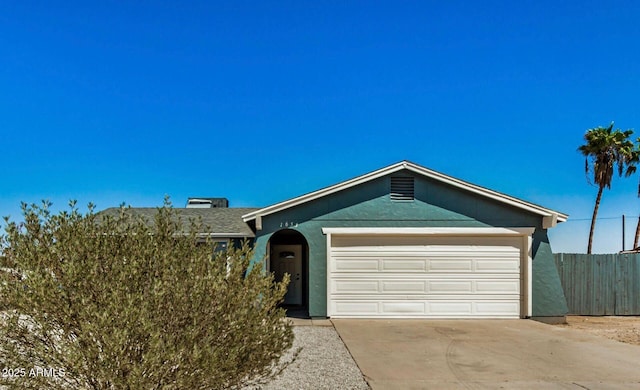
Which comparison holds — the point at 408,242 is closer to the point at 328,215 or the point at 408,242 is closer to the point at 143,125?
the point at 328,215

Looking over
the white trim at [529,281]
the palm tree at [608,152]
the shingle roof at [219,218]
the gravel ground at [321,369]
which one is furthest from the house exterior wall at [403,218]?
the palm tree at [608,152]

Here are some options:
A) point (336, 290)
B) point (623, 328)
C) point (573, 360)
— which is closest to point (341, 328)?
point (336, 290)

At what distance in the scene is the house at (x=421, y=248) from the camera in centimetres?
1295

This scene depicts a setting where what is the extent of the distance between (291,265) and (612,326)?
33.6 ft

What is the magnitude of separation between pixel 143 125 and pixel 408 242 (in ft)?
38.8

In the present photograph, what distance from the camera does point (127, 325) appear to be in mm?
3252

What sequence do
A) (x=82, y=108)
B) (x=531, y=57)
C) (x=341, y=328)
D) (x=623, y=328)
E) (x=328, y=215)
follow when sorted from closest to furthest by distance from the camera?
(x=341, y=328), (x=623, y=328), (x=328, y=215), (x=531, y=57), (x=82, y=108)

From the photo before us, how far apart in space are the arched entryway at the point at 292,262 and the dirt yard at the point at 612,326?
8.65 meters

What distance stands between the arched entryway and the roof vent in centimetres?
542

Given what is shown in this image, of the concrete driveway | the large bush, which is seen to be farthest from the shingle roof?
the large bush

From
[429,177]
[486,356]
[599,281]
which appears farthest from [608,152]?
[486,356]

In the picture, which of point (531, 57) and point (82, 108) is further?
point (82, 108)

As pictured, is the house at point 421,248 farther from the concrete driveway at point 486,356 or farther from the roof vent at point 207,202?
the roof vent at point 207,202

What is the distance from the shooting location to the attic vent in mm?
13289
